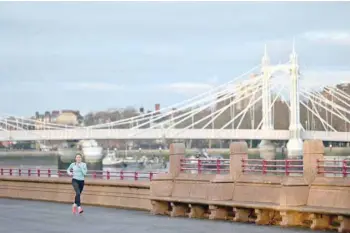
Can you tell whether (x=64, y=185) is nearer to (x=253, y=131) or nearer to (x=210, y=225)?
(x=210, y=225)

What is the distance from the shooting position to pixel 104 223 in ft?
80.2

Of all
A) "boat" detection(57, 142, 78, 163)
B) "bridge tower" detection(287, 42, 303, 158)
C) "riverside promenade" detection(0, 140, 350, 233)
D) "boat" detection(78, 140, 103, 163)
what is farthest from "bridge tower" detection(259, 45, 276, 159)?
"riverside promenade" detection(0, 140, 350, 233)

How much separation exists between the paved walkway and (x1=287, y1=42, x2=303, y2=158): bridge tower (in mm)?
77433

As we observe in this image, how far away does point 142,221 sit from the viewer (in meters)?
25.0

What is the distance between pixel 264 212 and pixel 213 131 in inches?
3479

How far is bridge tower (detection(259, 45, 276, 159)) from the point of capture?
116 metres

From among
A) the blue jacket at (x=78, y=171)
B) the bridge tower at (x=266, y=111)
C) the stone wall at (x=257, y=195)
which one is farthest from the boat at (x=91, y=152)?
the stone wall at (x=257, y=195)

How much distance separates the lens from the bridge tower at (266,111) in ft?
381

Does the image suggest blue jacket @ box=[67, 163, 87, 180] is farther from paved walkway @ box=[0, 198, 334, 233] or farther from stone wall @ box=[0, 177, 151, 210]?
stone wall @ box=[0, 177, 151, 210]

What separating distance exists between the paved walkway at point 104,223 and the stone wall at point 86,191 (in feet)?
2.15

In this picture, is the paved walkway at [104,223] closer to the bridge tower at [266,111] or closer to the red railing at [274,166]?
the red railing at [274,166]

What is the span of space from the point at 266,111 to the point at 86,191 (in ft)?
288

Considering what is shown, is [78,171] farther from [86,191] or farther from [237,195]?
[237,195]

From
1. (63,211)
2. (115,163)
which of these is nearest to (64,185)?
(63,211)
